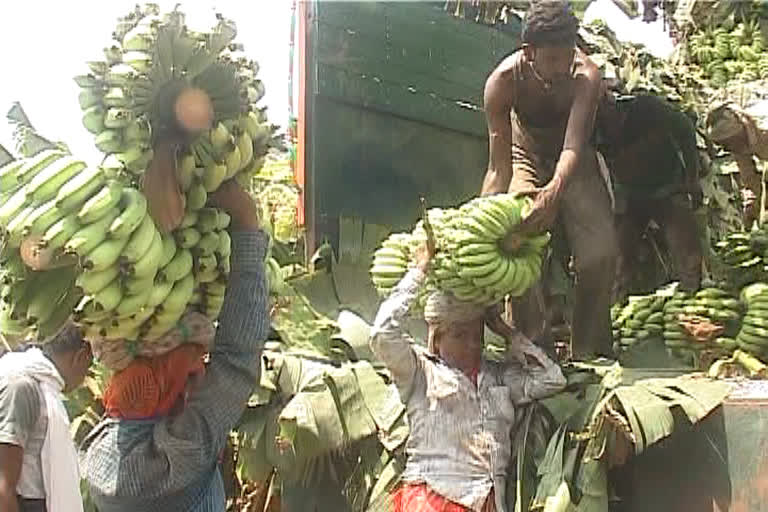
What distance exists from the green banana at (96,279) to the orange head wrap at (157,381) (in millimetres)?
252

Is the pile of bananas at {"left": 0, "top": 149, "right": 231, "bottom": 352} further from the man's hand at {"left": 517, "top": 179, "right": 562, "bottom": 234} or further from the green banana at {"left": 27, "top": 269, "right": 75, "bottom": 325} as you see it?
the man's hand at {"left": 517, "top": 179, "right": 562, "bottom": 234}

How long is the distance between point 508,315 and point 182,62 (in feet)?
6.69

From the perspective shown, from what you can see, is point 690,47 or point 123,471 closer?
point 123,471

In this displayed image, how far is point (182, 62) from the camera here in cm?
239

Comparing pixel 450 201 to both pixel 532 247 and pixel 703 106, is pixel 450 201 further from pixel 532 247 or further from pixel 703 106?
pixel 532 247

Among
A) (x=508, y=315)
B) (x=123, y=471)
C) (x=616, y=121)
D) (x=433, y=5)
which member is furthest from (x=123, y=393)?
(x=433, y=5)

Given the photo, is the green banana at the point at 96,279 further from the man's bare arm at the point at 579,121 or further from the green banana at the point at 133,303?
the man's bare arm at the point at 579,121

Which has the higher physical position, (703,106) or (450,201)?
(703,106)

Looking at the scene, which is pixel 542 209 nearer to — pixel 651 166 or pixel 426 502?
pixel 426 502

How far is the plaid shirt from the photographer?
2.37m

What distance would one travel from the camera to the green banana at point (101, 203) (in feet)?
7.43

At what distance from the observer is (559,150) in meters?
4.25

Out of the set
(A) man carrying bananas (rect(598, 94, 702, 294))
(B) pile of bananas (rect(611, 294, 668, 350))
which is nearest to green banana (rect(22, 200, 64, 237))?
(B) pile of bananas (rect(611, 294, 668, 350))

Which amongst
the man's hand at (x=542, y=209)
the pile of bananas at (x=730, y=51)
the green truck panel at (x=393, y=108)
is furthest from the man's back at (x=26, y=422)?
the pile of bananas at (x=730, y=51)
